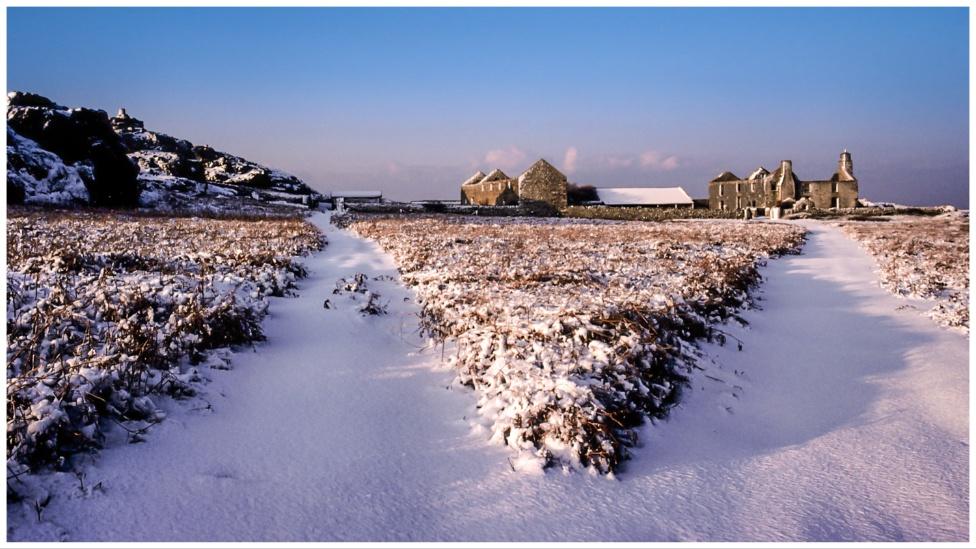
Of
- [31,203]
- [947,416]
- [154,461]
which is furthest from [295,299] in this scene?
[31,203]

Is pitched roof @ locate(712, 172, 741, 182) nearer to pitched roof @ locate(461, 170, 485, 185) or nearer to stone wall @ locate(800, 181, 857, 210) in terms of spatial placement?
stone wall @ locate(800, 181, 857, 210)

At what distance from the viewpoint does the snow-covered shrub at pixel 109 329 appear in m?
4.73

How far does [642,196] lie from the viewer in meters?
94.9

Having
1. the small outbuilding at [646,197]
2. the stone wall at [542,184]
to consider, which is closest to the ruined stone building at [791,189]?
the small outbuilding at [646,197]

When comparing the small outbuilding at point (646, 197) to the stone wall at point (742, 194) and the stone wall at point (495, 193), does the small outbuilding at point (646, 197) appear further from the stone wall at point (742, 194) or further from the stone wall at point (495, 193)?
the stone wall at point (495, 193)

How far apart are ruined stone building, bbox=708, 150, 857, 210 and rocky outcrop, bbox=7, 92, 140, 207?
280 ft

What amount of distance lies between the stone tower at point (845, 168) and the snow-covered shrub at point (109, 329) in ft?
329

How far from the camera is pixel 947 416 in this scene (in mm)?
6621

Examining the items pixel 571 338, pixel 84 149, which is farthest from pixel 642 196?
pixel 571 338

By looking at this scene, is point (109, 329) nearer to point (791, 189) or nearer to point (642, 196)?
point (642, 196)

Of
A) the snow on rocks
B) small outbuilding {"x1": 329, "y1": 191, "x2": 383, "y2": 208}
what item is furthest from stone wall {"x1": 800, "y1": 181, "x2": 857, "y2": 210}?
the snow on rocks

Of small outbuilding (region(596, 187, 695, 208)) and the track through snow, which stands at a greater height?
small outbuilding (region(596, 187, 695, 208))

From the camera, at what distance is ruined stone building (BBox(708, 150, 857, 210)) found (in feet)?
298

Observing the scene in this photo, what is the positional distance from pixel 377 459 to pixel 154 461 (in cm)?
181
